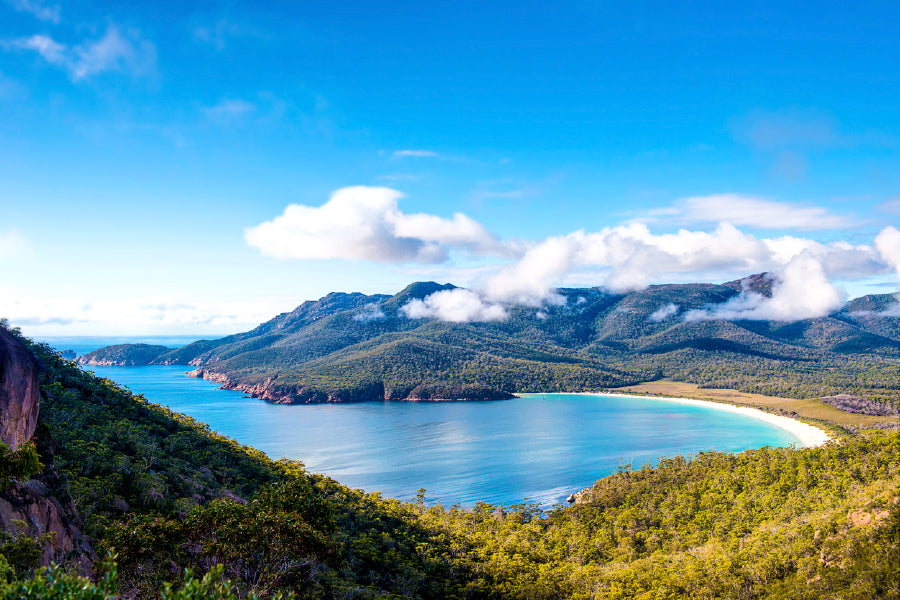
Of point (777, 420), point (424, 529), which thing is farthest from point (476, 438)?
point (777, 420)

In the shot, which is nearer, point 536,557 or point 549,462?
point 536,557

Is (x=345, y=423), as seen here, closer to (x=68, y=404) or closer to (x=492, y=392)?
(x=492, y=392)

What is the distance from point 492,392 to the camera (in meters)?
184

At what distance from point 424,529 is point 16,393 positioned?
3492 cm

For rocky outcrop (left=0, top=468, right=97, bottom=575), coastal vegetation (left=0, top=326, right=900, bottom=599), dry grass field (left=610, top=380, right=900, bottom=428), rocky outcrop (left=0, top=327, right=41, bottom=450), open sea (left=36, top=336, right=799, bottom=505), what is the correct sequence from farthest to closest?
dry grass field (left=610, top=380, right=900, bottom=428) → open sea (left=36, top=336, right=799, bottom=505) → rocky outcrop (left=0, top=327, right=41, bottom=450) → rocky outcrop (left=0, top=468, right=97, bottom=575) → coastal vegetation (left=0, top=326, right=900, bottom=599)

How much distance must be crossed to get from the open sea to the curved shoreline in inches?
146

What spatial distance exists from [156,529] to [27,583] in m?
7.67

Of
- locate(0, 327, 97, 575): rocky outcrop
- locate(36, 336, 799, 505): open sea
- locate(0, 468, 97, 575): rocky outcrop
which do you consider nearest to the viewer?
locate(0, 468, 97, 575): rocky outcrop

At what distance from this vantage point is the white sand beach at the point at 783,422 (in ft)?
354

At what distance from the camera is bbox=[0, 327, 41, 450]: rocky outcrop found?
76.6 ft

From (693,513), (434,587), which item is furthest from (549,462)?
(434,587)

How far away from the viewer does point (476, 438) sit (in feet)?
365

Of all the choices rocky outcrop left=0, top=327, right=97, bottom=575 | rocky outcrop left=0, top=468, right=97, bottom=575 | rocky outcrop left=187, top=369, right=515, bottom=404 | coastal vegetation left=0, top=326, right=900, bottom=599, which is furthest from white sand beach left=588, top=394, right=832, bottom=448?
rocky outcrop left=0, top=327, right=97, bottom=575

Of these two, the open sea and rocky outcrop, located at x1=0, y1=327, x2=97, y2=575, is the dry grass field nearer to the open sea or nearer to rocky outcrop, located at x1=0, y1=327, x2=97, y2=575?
the open sea
